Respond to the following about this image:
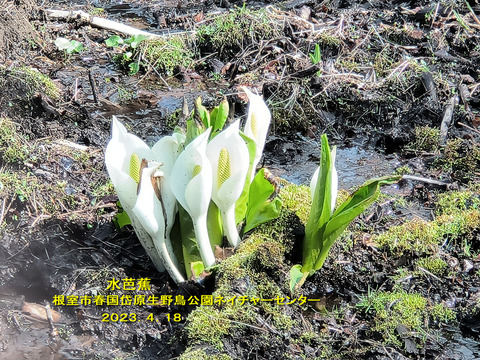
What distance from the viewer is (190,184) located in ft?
7.72

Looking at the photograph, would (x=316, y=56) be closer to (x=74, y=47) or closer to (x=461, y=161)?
(x=461, y=161)

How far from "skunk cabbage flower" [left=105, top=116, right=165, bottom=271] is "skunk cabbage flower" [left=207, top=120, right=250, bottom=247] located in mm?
325

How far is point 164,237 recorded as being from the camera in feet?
8.80

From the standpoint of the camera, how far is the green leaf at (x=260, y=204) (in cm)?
273

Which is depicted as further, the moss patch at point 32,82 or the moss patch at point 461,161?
the moss patch at point 32,82

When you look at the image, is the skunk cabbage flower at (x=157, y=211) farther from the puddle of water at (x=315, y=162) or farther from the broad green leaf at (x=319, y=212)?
the puddle of water at (x=315, y=162)

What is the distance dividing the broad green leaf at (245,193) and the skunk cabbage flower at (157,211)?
0.33 m

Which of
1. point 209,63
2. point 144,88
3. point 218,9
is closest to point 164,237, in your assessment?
point 144,88

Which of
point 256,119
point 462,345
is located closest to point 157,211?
point 256,119

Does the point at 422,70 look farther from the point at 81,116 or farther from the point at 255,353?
the point at 255,353

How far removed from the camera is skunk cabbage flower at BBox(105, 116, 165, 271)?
94.0 inches

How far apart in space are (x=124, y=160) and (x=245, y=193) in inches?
23.8

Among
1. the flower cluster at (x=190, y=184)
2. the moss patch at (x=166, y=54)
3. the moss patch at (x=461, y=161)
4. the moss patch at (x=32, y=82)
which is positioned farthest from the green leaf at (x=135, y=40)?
the moss patch at (x=461, y=161)

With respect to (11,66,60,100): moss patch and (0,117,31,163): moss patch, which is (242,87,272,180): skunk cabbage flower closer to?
(0,117,31,163): moss patch
